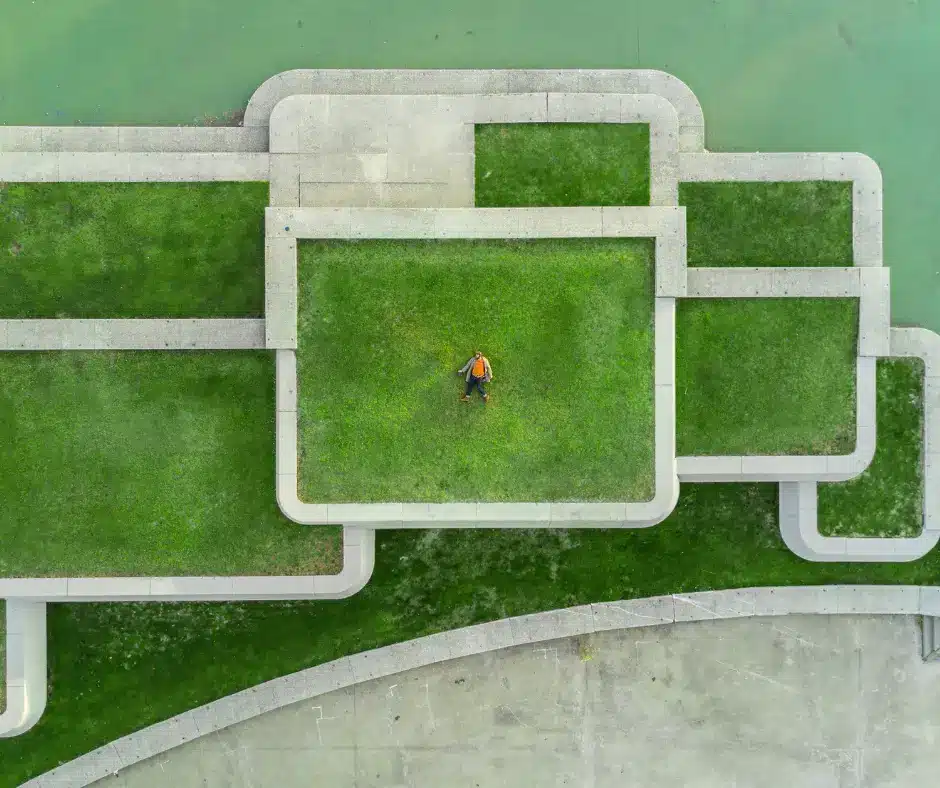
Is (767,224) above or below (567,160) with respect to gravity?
below

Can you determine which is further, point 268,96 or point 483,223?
point 268,96

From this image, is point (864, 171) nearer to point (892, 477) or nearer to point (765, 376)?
point (765, 376)

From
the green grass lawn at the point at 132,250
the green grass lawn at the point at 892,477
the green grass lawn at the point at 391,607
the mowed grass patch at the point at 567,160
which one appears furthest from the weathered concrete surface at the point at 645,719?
the mowed grass patch at the point at 567,160

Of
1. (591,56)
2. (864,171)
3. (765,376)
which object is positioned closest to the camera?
(765,376)

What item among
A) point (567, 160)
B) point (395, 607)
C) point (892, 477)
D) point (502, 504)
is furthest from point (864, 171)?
point (395, 607)

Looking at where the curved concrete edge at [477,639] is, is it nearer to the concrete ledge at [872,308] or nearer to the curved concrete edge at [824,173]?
the concrete ledge at [872,308]

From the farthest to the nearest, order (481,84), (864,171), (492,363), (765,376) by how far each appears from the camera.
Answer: (481,84) < (864,171) < (765,376) < (492,363)

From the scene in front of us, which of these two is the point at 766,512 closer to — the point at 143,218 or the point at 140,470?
the point at 140,470

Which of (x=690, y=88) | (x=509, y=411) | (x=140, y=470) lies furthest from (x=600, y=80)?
(x=140, y=470)

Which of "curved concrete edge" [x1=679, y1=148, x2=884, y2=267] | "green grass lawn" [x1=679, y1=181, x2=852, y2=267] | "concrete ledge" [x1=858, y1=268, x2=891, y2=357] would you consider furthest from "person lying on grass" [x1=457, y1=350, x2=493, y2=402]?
"concrete ledge" [x1=858, y1=268, x2=891, y2=357]
